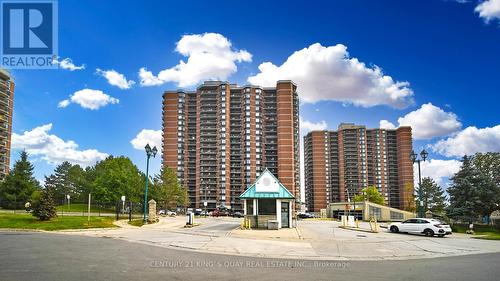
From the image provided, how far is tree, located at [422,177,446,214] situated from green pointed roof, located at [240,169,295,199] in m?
59.6

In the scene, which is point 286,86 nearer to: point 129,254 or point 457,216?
point 457,216

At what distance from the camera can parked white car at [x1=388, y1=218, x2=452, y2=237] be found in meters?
28.5

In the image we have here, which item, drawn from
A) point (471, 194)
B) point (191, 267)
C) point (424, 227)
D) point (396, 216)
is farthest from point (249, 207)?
point (396, 216)

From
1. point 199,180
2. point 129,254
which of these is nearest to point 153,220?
point 129,254

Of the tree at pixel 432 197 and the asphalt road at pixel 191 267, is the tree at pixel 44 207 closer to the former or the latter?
the asphalt road at pixel 191 267

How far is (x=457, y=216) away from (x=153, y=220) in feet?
112

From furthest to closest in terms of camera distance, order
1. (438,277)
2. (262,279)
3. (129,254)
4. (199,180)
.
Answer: (199,180), (129,254), (438,277), (262,279)

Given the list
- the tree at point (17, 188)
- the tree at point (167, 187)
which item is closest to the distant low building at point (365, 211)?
the tree at point (167, 187)

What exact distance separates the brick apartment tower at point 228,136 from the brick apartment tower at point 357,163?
2762 centimetres

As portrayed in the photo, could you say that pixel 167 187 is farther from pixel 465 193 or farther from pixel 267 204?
pixel 465 193

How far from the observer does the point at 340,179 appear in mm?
159875

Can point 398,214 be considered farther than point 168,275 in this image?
Yes

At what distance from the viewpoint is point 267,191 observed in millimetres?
33500

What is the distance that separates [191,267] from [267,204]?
71.1 feet
